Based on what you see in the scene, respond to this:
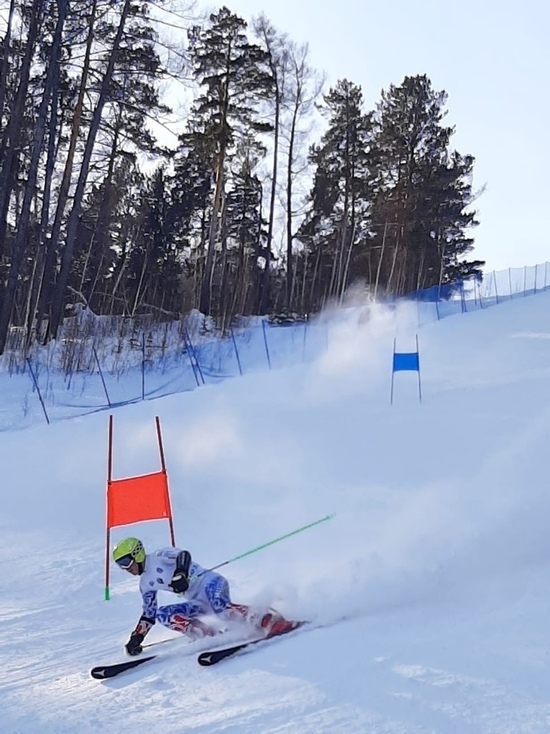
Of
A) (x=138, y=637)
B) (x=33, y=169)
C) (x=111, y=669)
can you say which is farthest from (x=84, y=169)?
(x=111, y=669)

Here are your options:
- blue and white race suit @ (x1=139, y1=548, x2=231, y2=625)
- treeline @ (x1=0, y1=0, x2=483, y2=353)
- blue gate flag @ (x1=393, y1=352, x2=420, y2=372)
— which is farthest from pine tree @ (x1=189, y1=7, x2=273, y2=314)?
blue and white race suit @ (x1=139, y1=548, x2=231, y2=625)

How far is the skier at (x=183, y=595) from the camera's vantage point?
20.3 feet

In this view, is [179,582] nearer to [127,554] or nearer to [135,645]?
[127,554]

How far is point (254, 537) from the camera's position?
32.0 feet

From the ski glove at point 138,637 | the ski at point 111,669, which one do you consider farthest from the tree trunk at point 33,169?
the ski at point 111,669

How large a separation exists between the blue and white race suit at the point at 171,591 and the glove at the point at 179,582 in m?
0.04

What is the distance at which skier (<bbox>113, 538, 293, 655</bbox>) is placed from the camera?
6195mm

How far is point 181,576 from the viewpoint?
243 inches

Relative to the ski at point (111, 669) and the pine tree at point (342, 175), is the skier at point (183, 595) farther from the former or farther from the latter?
the pine tree at point (342, 175)

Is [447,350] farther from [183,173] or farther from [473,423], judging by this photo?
[183,173]

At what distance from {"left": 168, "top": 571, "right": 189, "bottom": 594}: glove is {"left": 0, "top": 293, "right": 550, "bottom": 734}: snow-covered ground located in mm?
484

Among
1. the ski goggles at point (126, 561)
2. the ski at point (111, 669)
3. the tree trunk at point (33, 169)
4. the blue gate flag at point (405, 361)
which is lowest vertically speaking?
the ski at point (111, 669)

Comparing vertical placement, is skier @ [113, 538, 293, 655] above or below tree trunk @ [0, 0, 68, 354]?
below

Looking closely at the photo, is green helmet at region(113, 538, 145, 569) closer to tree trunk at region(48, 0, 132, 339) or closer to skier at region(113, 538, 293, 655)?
skier at region(113, 538, 293, 655)
